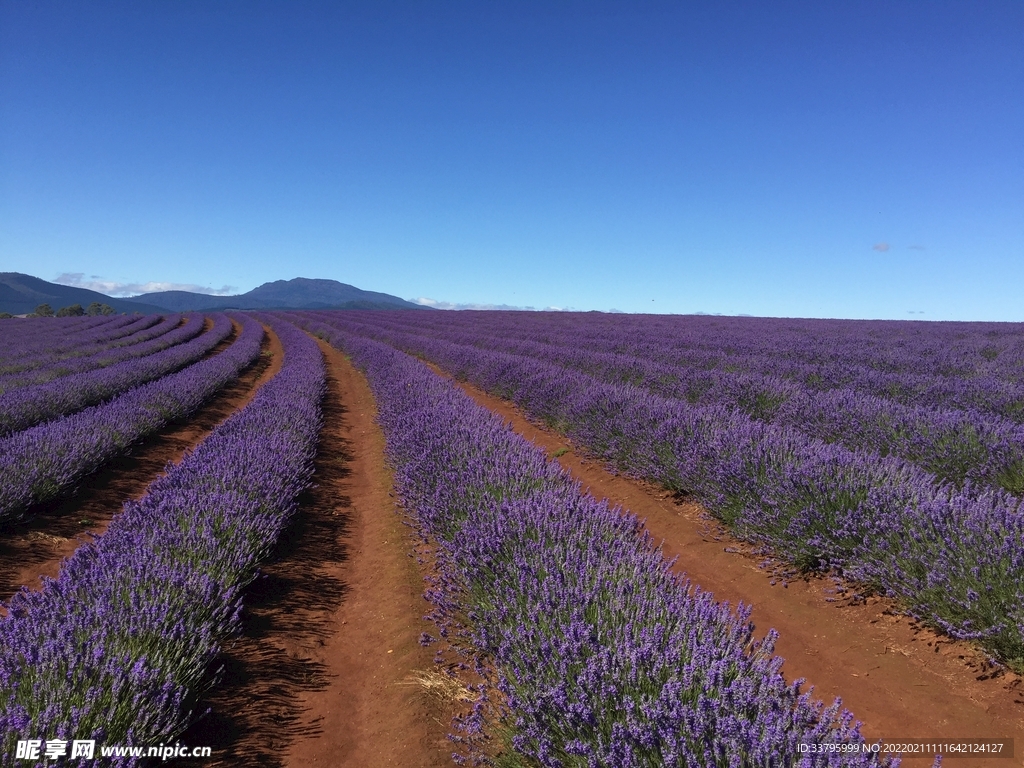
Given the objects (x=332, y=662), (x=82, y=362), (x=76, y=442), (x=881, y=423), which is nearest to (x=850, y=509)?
(x=881, y=423)

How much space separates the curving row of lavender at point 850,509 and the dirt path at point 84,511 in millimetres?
3946

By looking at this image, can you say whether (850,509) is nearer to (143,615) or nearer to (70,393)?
(143,615)

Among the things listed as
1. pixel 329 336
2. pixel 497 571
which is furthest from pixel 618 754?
pixel 329 336

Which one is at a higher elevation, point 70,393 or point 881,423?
point 881,423

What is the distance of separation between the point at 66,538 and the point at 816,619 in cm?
516

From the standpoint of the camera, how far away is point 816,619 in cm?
280

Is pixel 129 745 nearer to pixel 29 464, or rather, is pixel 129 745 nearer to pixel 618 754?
pixel 618 754

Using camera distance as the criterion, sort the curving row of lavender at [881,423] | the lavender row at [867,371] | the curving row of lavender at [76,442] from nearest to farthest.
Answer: the curving row of lavender at [881,423], the curving row of lavender at [76,442], the lavender row at [867,371]

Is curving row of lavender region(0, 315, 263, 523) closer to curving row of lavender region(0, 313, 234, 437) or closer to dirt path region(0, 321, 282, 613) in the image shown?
dirt path region(0, 321, 282, 613)

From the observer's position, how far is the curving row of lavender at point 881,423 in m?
3.82

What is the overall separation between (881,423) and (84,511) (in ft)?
23.3

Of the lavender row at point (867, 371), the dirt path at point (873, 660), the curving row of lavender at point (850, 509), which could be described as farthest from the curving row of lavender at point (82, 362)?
the lavender row at point (867, 371)

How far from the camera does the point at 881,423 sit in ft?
15.9

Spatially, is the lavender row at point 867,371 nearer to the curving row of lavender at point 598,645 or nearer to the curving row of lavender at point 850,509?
the curving row of lavender at point 850,509
